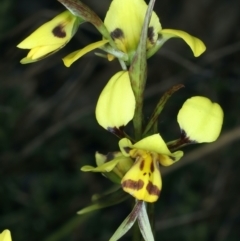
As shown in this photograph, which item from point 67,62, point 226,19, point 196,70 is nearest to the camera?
point 67,62

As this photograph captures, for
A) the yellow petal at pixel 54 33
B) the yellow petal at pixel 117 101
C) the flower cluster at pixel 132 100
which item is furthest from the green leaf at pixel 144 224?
the yellow petal at pixel 54 33

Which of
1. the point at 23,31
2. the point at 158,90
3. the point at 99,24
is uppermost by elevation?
the point at 99,24

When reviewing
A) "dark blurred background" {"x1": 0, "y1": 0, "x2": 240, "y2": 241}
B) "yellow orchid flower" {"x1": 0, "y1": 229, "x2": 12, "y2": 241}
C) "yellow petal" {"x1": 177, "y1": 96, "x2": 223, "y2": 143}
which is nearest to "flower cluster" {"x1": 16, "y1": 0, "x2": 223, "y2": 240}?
"yellow petal" {"x1": 177, "y1": 96, "x2": 223, "y2": 143}

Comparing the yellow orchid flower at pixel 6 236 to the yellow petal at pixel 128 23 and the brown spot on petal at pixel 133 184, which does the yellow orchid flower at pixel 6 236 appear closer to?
the brown spot on petal at pixel 133 184

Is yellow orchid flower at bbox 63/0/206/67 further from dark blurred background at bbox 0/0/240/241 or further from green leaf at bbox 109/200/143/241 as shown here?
dark blurred background at bbox 0/0/240/241

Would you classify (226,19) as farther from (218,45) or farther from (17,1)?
(17,1)

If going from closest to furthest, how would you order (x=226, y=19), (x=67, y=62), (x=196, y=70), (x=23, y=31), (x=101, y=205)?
(x=67, y=62), (x=101, y=205), (x=196, y=70), (x=23, y=31), (x=226, y=19)

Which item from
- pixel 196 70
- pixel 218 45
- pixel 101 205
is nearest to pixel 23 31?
pixel 196 70

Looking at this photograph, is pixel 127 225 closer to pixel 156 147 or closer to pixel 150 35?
pixel 156 147
